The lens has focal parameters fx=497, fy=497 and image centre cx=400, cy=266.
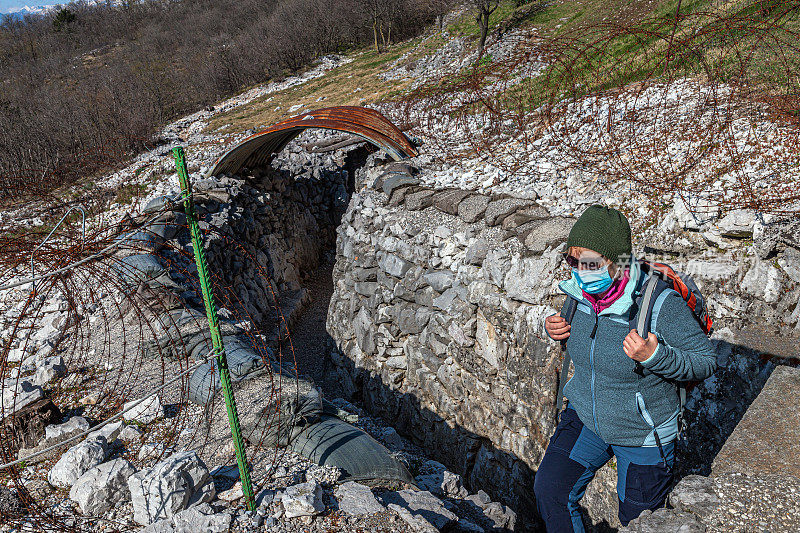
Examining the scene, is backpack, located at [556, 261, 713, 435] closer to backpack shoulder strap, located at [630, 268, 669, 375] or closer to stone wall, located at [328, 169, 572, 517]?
backpack shoulder strap, located at [630, 268, 669, 375]

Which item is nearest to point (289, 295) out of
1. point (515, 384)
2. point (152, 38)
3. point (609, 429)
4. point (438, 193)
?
point (438, 193)

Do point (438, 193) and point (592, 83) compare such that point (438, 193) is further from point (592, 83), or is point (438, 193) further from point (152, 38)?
point (152, 38)

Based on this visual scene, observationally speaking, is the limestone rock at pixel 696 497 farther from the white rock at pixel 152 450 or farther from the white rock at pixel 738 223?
the white rock at pixel 152 450

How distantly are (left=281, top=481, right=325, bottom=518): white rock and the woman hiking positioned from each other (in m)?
1.36

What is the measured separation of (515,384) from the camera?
529cm

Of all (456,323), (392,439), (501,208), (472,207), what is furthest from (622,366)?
(392,439)

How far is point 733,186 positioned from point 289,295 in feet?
26.3

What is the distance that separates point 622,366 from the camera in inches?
86.9

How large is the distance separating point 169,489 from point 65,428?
1833 mm

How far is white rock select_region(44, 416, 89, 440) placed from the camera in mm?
4066

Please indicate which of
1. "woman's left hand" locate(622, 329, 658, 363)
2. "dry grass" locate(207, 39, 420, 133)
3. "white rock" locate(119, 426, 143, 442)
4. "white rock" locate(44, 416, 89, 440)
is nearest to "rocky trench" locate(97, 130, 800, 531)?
"white rock" locate(119, 426, 143, 442)

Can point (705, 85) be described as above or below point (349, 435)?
above

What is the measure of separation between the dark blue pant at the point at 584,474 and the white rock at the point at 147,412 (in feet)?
10.8

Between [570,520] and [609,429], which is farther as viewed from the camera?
[570,520]
